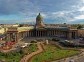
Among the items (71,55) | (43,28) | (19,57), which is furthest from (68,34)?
(19,57)

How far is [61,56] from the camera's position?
59.7 meters

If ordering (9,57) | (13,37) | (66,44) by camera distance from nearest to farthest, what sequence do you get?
(9,57) → (66,44) → (13,37)

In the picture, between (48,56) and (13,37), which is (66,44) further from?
(13,37)

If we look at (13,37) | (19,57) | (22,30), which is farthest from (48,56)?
(22,30)

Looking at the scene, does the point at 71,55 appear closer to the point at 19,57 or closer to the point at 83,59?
the point at 83,59

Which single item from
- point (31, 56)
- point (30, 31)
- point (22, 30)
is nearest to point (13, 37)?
point (22, 30)

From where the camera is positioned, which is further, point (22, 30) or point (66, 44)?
point (22, 30)

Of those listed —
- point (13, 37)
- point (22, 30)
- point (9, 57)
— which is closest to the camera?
point (9, 57)

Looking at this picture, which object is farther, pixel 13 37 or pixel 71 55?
pixel 13 37

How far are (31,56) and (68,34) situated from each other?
55918 mm

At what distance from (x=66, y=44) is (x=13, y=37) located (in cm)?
3560

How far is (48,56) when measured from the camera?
195 ft

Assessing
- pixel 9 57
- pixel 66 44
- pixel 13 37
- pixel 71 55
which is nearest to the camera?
pixel 9 57

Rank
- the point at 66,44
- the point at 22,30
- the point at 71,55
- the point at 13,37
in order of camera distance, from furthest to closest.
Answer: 1. the point at 22,30
2. the point at 13,37
3. the point at 66,44
4. the point at 71,55
